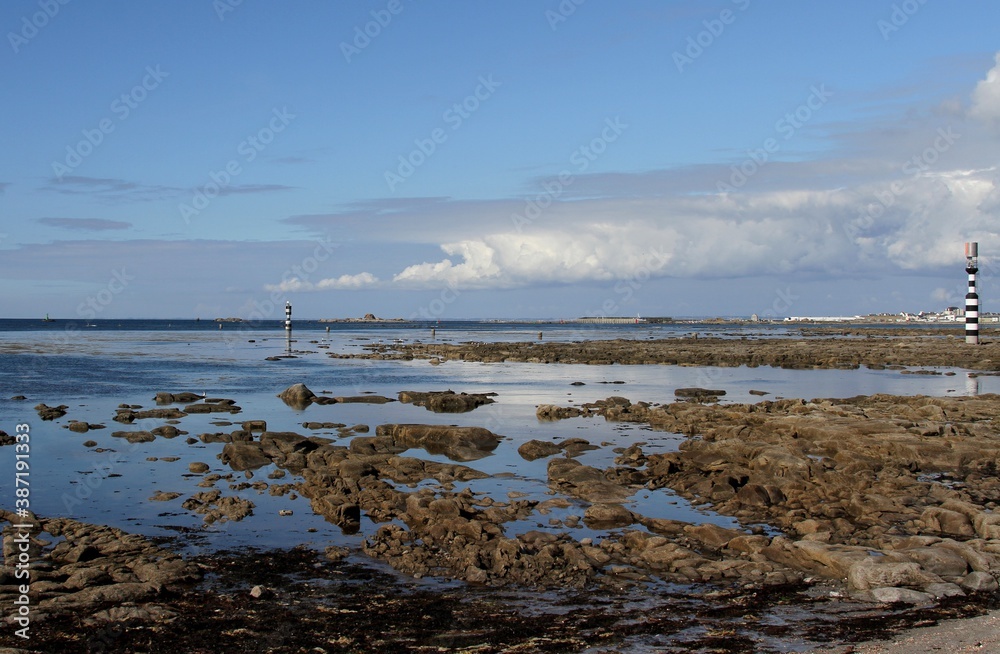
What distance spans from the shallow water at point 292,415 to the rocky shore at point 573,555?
0.61 m

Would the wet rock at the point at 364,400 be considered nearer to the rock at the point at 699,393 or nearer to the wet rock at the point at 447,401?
the wet rock at the point at 447,401

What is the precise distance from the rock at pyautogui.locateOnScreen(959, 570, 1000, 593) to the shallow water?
4.53 metres

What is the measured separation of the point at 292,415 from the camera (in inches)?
1199

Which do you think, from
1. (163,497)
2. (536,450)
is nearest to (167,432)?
(163,497)

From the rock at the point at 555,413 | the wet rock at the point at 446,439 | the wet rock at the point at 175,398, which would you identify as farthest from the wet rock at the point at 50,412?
the rock at the point at 555,413

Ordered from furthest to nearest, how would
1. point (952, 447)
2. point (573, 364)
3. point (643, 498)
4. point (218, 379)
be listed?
point (573, 364) → point (218, 379) → point (952, 447) → point (643, 498)

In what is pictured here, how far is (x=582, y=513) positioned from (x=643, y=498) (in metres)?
2.10

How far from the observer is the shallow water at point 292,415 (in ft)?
51.1

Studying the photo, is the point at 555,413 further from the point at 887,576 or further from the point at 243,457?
the point at 887,576

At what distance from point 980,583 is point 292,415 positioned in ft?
79.8

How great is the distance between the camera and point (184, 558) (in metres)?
Answer: 12.6

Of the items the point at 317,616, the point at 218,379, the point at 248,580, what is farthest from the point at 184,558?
the point at 218,379

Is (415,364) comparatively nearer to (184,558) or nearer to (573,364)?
(573,364)

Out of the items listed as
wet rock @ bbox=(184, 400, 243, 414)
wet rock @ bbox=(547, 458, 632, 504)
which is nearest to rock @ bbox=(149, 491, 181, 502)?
wet rock @ bbox=(547, 458, 632, 504)
